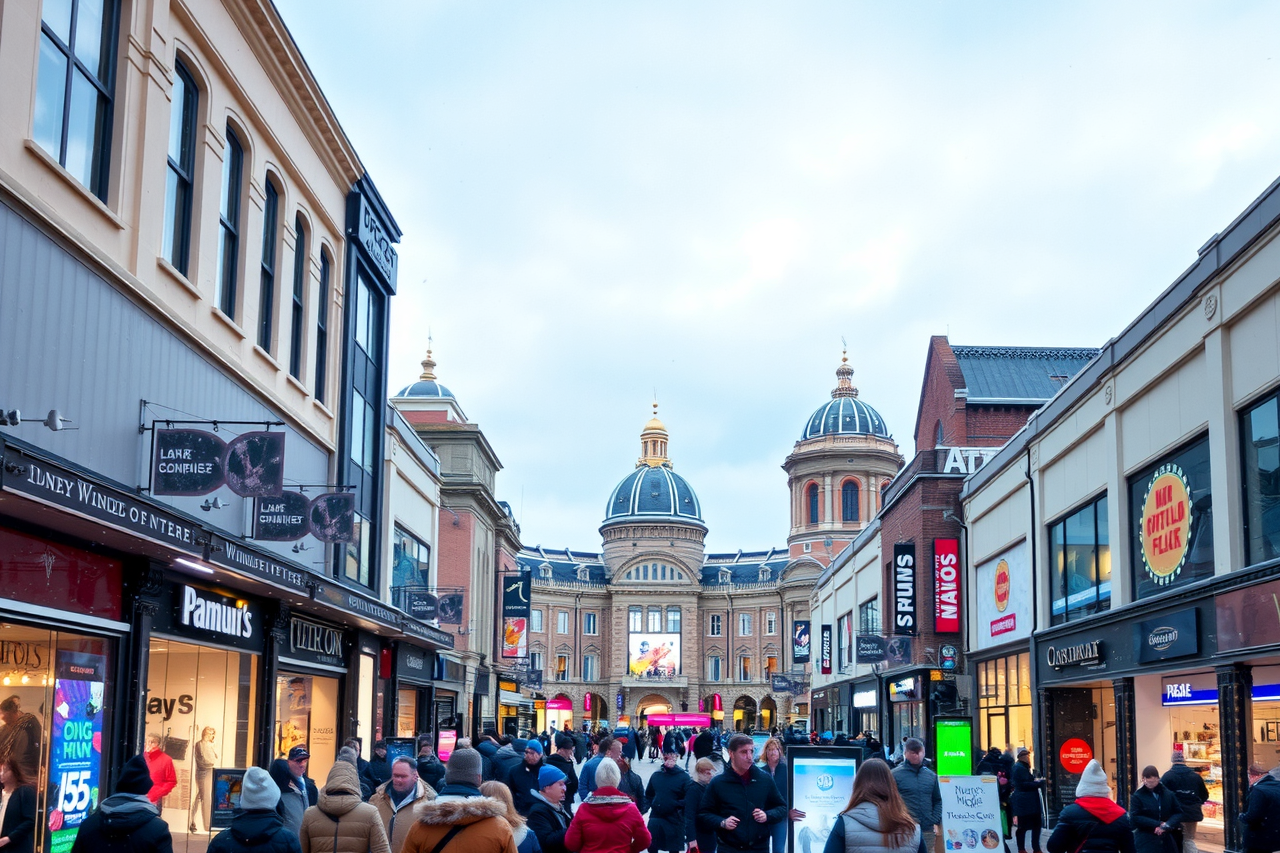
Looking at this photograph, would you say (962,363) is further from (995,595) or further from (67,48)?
(67,48)

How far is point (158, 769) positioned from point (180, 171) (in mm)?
7134

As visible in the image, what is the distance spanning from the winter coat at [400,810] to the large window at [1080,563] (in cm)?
1529

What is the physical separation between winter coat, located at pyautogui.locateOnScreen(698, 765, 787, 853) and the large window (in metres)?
14.3

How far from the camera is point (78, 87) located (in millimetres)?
13797

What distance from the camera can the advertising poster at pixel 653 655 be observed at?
117 metres

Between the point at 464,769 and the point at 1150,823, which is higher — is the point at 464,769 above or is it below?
above

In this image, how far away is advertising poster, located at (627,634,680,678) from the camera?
383 ft

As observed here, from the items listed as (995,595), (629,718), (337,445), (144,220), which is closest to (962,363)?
(995,595)

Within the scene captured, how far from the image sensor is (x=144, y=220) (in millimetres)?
15133

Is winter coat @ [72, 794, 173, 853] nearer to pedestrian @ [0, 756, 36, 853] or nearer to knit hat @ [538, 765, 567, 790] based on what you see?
pedestrian @ [0, 756, 36, 853]

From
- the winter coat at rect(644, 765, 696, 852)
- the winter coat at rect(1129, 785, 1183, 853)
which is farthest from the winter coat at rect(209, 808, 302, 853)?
the winter coat at rect(1129, 785, 1183, 853)

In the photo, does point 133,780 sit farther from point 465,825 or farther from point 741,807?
point 741,807

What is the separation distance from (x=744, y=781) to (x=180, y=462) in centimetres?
761

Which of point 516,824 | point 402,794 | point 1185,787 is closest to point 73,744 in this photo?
point 402,794
